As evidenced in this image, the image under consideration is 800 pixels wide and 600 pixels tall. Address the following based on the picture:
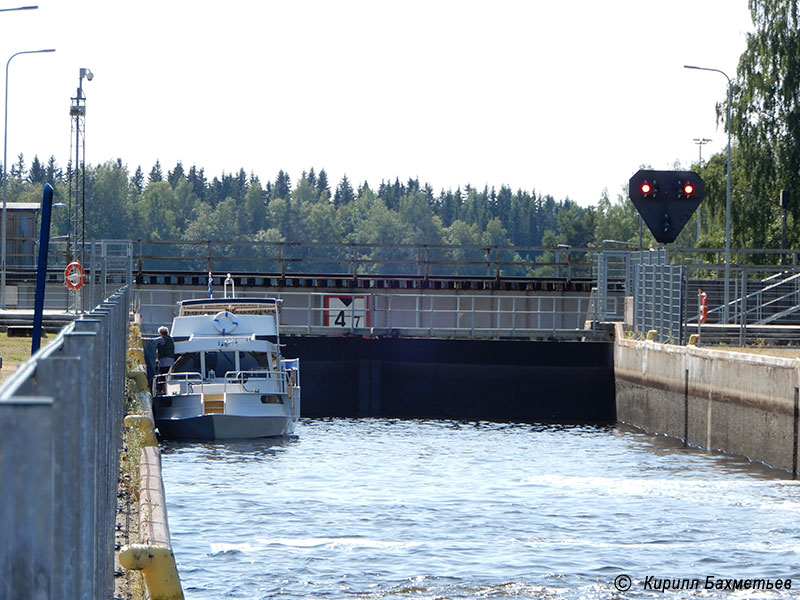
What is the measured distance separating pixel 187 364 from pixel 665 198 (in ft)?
38.1

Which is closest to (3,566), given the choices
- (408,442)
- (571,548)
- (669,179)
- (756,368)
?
(571,548)

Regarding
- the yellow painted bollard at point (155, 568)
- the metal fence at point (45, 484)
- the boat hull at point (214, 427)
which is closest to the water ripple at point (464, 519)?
the boat hull at point (214, 427)

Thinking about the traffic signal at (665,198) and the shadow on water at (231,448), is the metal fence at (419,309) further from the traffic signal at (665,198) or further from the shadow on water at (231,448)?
the traffic signal at (665,198)

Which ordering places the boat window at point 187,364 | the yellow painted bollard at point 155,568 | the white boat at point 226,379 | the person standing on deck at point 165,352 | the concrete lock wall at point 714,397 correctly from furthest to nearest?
the boat window at point 187,364, the person standing on deck at point 165,352, the white boat at point 226,379, the concrete lock wall at point 714,397, the yellow painted bollard at point 155,568

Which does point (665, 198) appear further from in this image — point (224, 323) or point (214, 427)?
point (224, 323)

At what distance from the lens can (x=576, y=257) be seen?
453 feet

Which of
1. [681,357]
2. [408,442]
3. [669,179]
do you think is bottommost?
[408,442]

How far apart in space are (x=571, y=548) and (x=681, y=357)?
43.9ft

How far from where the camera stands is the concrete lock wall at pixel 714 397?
21.3 m

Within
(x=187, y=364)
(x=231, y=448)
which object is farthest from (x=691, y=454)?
(x=187, y=364)

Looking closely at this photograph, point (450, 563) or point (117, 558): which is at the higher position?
point (117, 558)

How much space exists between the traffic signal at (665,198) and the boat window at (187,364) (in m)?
11.2

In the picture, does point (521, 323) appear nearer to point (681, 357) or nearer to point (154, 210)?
point (681, 357)

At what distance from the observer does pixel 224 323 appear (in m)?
27.3
